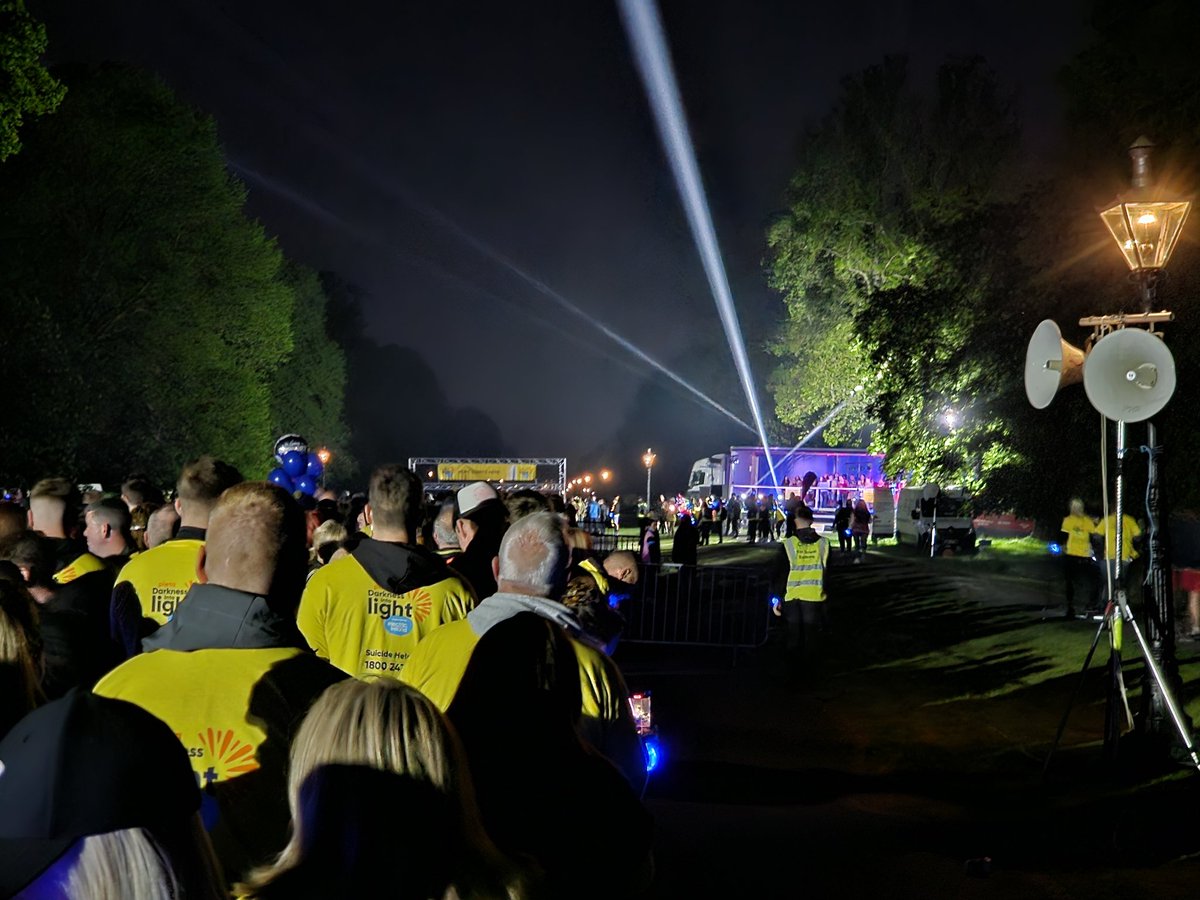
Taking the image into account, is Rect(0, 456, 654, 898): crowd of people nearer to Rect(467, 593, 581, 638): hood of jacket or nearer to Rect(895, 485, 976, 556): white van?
Rect(467, 593, 581, 638): hood of jacket

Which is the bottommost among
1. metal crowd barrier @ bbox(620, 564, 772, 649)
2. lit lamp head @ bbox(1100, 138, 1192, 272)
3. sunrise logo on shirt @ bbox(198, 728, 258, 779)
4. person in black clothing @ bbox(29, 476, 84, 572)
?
metal crowd barrier @ bbox(620, 564, 772, 649)

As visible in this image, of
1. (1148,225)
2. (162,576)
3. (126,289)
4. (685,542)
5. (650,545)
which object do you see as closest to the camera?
(162,576)

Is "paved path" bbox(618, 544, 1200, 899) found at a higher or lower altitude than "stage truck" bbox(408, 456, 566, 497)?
lower

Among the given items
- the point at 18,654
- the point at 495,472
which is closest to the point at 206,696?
the point at 18,654

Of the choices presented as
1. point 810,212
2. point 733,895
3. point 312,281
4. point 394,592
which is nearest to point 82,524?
point 394,592

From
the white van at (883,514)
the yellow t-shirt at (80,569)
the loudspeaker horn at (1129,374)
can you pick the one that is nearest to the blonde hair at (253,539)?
the yellow t-shirt at (80,569)

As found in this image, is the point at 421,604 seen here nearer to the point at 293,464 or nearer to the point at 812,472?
the point at 293,464

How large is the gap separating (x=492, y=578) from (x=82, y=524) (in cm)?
266

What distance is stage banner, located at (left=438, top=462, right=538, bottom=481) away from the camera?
50344mm

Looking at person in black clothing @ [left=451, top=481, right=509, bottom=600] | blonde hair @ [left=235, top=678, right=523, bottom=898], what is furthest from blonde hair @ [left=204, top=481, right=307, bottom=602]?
person in black clothing @ [left=451, top=481, right=509, bottom=600]

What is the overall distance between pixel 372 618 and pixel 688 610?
428 inches

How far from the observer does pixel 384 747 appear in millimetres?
2023

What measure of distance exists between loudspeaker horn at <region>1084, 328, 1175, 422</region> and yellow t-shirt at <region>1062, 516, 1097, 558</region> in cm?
901

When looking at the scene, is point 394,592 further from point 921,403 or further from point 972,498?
point 921,403
